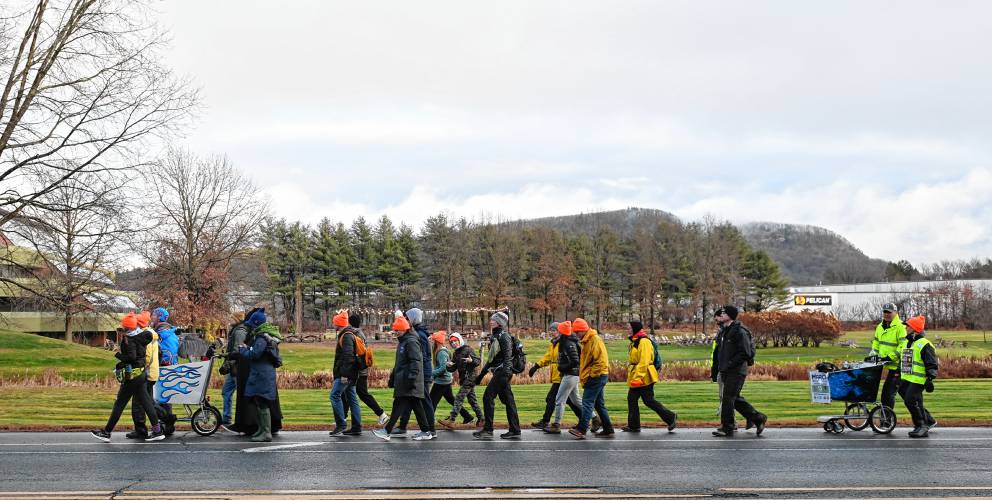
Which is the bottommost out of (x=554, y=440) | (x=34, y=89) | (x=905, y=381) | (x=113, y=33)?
(x=554, y=440)

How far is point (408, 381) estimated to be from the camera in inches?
556

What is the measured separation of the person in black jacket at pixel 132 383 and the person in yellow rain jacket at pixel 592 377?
6940 millimetres

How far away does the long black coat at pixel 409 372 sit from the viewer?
14.1 metres

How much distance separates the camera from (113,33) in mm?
23312

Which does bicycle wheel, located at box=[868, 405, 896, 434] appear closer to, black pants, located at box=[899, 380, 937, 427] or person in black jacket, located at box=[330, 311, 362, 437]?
black pants, located at box=[899, 380, 937, 427]

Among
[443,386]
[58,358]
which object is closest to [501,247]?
[58,358]

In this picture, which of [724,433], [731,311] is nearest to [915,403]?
[724,433]

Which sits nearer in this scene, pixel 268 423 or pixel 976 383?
pixel 268 423

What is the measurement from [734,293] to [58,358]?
205ft

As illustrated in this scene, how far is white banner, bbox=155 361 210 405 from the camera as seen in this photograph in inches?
571

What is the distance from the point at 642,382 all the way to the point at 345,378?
17.0 ft

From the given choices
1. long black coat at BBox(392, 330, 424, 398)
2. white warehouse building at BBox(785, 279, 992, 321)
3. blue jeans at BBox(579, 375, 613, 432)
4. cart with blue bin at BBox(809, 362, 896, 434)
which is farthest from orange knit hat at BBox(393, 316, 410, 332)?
white warehouse building at BBox(785, 279, 992, 321)

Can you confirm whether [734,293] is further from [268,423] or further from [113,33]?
[268,423]

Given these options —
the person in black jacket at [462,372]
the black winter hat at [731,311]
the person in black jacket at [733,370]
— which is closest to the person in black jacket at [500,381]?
the person in black jacket at [462,372]
